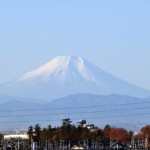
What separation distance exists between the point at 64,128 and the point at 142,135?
Answer: 930 cm

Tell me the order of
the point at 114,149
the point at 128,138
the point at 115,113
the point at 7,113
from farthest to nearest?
the point at 115,113 → the point at 7,113 → the point at 128,138 → the point at 114,149

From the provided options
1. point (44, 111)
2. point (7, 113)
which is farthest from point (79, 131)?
point (44, 111)

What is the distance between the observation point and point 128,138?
75562 mm

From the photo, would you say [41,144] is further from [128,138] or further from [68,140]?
[128,138]

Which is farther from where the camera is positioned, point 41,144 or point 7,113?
point 7,113

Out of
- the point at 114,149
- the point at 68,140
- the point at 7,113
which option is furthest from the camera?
the point at 7,113

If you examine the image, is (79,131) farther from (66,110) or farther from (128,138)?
(66,110)

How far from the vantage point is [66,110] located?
171 m

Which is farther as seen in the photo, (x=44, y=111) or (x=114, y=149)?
(x=44, y=111)

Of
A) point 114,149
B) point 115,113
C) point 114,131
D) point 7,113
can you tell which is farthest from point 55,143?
point 115,113

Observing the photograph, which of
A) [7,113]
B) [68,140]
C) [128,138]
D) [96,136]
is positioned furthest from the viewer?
[7,113]

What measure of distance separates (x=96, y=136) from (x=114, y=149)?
31.4 ft

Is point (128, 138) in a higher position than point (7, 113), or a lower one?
lower

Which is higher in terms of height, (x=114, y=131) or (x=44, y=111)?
(x=44, y=111)
